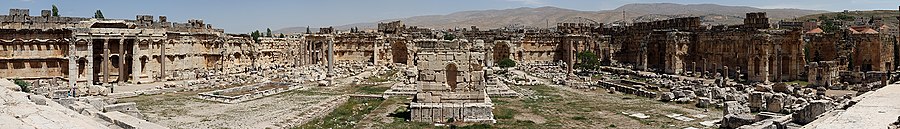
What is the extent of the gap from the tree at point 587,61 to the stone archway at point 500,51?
5.85 metres

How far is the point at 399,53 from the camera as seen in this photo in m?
59.8

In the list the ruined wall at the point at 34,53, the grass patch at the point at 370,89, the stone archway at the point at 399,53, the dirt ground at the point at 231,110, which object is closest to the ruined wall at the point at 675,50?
the stone archway at the point at 399,53

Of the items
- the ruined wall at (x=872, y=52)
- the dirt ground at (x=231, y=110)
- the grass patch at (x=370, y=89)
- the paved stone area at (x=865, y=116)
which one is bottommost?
the dirt ground at (x=231, y=110)

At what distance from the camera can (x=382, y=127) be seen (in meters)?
18.5

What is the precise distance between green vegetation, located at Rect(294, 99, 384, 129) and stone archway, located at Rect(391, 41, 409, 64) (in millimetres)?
32725

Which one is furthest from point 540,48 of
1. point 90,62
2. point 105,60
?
point 90,62

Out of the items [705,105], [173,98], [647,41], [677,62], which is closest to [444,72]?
[705,105]

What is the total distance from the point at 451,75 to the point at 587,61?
33890mm

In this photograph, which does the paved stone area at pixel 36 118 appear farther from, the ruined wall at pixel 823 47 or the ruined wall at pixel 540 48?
the ruined wall at pixel 540 48

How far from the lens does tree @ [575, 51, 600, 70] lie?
168 ft

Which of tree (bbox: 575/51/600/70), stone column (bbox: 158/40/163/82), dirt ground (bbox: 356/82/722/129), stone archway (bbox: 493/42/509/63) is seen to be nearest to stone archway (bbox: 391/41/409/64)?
stone archway (bbox: 493/42/509/63)

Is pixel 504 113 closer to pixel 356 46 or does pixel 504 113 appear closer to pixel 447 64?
pixel 447 64

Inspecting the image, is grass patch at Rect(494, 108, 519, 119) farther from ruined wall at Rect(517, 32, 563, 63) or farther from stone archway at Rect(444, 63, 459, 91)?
ruined wall at Rect(517, 32, 563, 63)

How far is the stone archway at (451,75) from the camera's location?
2027cm
